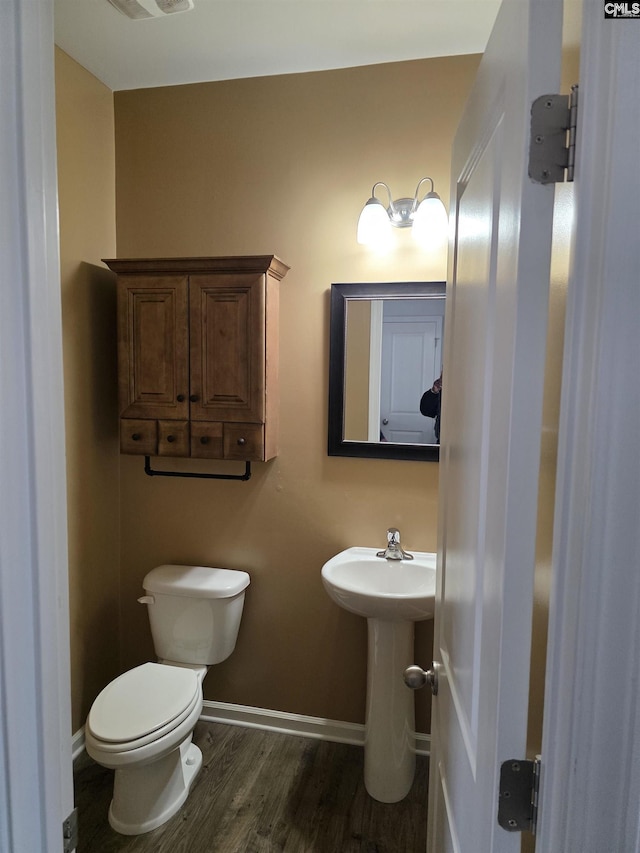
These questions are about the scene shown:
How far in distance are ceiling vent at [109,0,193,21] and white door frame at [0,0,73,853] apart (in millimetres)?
1232

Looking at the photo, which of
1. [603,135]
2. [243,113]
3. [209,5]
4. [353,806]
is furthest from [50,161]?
[353,806]

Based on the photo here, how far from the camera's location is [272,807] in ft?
6.13

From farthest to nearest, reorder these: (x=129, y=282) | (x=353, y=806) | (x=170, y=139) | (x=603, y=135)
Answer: (x=170, y=139)
(x=129, y=282)
(x=353, y=806)
(x=603, y=135)

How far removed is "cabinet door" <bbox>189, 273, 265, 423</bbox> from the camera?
78.2 inches

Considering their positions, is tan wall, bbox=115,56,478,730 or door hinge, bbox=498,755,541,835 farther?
tan wall, bbox=115,56,478,730

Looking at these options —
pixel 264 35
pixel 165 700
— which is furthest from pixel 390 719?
pixel 264 35

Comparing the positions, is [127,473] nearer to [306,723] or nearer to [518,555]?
[306,723]

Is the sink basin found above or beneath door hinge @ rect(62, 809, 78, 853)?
beneath

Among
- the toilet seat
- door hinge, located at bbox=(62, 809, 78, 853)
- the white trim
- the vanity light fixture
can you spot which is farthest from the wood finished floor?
the vanity light fixture

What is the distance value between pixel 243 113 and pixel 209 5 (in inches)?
17.9

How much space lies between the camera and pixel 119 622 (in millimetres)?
2439

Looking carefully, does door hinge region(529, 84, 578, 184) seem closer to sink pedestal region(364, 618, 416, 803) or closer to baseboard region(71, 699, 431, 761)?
sink pedestal region(364, 618, 416, 803)

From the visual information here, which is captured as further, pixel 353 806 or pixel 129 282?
pixel 129 282

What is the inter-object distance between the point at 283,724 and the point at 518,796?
1.91 metres
